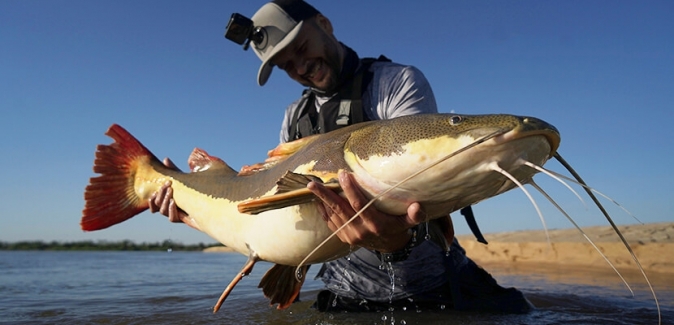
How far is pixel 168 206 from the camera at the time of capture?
3.21m

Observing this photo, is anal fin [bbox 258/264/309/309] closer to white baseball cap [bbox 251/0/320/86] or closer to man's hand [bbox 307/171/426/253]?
man's hand [bbox 307/171/426/253]

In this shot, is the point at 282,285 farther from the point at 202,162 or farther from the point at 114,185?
the point at 114,185

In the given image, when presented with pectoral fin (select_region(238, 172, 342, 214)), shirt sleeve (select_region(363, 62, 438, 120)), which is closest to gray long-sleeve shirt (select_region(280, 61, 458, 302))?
shirt sleeve (select_region(363, 62, 438, 120))

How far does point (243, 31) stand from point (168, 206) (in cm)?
151

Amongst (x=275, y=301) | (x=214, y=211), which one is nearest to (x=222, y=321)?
(x=275, y=301)

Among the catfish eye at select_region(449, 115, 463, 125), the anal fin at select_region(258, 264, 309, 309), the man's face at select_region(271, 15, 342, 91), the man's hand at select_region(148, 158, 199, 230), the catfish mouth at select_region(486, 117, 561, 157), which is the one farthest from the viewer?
the man's face at select_region(271, 15, 342, 91)

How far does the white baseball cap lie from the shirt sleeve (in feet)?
2.31

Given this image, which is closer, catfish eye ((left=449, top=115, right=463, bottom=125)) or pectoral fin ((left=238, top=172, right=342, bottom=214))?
catfish eye ((left=449, top=115, right=463, bottom=125))

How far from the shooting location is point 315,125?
3637 mm

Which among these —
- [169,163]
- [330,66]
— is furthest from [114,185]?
[330,66]

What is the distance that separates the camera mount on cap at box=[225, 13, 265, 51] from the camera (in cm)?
361

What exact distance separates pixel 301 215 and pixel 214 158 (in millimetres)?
1387

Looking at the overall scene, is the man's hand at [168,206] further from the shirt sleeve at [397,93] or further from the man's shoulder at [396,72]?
the man's shoulder at [396,72]

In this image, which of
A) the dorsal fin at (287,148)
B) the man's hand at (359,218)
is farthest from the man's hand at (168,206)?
the man's hand at (359,218)
